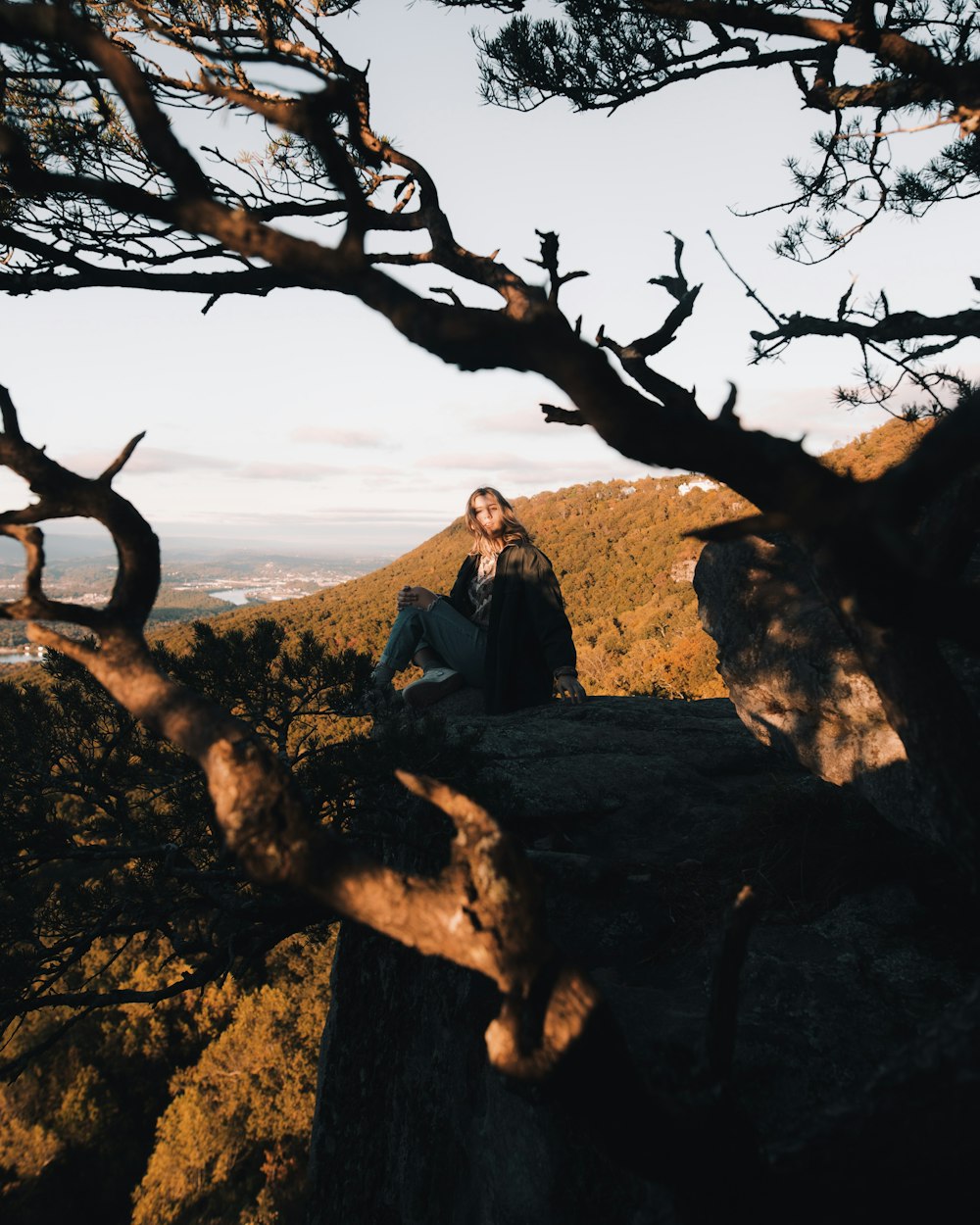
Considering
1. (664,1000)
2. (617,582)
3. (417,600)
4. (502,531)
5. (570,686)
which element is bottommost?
(617,582)

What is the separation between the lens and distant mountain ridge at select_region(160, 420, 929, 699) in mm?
20234

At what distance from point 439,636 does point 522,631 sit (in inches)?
27.9

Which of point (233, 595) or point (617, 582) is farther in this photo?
Answer: point (233, 595)

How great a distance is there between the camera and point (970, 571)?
337 centimetres

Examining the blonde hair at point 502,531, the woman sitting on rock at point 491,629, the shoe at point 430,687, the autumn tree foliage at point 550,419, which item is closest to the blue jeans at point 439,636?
the woman sitting on rock at point 491,629

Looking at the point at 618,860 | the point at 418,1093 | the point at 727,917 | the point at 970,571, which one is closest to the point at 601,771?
the point at 618,860

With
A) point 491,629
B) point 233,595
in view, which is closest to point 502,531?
point 491,629

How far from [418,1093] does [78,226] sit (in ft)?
16.8

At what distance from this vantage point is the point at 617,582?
128 feet

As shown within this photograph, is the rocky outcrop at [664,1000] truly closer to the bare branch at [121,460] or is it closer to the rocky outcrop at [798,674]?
the rocky outcrop at [798,674]

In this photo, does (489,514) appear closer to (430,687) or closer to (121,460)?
(430,687)

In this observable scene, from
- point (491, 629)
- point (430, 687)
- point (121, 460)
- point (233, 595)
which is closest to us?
point (121, 460)

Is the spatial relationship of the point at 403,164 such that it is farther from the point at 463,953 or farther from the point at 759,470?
the point at 463,953

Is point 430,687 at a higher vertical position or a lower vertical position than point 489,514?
lower
